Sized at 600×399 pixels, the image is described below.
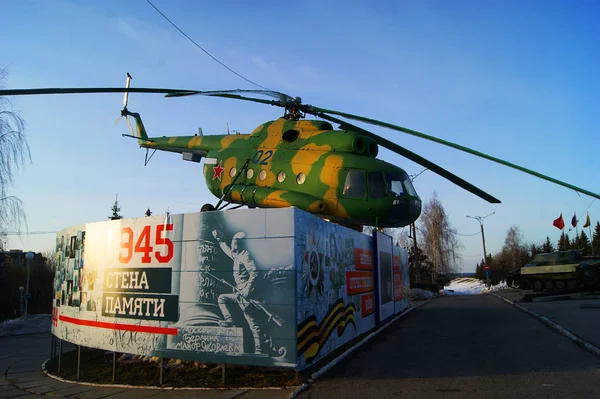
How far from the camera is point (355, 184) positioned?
1009 cm

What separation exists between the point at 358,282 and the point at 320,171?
279 centimetres

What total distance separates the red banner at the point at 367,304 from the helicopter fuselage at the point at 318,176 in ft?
6.17

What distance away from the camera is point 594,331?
9570mm

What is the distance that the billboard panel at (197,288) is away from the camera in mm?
6516

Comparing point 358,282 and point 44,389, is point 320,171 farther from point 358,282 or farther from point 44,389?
point 44,389

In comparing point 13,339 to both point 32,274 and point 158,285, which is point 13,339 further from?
point 32,274

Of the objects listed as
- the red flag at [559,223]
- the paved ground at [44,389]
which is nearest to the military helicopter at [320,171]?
the paved ground at [44,389]

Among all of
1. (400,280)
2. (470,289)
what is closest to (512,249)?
(470,289)

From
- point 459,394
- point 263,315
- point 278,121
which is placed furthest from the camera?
point 278,121

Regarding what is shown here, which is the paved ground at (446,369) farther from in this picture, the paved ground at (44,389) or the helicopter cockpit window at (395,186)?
the helicopter cockpit window at (395,186)

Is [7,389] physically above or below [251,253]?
below

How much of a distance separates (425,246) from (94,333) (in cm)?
3705

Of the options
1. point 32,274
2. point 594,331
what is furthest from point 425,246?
point 32,274

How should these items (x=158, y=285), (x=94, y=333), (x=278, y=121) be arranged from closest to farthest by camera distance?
1. (x=158, y=285)
2. (x=94, y=333)
3. (x=278, y=121)
